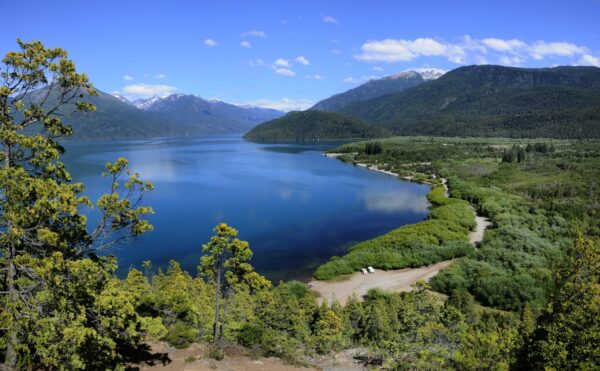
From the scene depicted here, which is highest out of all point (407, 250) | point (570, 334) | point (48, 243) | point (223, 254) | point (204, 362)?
point (48, 243)

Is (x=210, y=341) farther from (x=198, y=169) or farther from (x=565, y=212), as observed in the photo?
(x=198, y=169)

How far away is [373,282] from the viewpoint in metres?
53.2

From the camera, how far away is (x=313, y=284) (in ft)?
171

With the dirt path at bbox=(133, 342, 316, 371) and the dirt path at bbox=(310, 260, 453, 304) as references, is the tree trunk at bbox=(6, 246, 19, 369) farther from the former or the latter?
the dirt path at bbox=(310, 260, 453, 304)

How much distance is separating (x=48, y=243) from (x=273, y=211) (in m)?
77.8

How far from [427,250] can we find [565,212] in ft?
110

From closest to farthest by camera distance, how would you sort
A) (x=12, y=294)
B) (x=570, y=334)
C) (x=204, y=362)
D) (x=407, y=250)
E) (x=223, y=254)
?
(x=12, y=294)
(x=570, y=334)
(x=204, y=362)
(x=223, y=254)
(x=407, y=250)

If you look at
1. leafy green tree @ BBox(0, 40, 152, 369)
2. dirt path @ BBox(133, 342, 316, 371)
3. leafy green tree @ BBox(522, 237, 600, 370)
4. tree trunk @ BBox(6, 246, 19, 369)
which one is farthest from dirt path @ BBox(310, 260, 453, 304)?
tree trunk @ BBox(6, 246, 19, 369)

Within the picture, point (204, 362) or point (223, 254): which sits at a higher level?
point (223, 254)

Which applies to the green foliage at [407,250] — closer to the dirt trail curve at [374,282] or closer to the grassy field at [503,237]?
the grassy field at [503,237]

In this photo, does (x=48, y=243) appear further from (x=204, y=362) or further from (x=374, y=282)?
(x=374, y=282)

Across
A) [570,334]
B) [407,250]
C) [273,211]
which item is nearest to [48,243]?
[570,334]

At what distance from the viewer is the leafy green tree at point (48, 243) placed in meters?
12.4

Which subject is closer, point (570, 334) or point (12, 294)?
point (12, 294)
